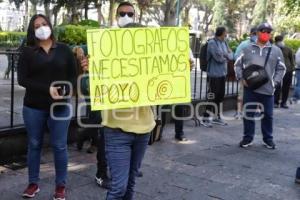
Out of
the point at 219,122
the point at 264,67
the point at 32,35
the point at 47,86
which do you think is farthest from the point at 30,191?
the point at 219,122

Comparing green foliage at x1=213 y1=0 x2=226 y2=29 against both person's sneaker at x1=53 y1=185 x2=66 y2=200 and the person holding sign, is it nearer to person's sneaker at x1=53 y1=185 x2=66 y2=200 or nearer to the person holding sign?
person's sneaker at x1=53 y1=185 x2=66 y2=200

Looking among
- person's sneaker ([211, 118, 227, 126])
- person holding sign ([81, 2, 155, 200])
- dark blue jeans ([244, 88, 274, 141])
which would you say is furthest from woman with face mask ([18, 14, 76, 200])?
person's sneaker ([211, 118, 227, 126])

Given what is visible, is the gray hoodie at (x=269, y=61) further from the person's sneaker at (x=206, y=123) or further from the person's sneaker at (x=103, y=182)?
the person's sneaker at (x=103, y=182)

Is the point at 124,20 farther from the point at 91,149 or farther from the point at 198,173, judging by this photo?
the point at 91,149

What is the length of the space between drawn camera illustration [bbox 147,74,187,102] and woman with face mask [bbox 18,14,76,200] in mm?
1094

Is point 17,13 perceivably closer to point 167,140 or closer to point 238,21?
point 238,21

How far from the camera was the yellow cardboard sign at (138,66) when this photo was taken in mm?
3512

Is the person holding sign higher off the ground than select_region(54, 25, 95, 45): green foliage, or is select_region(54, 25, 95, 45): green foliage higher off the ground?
select_region(54, 25, 95, 45): green foliage

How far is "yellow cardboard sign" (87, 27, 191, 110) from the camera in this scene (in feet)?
11.5

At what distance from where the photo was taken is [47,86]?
4.45m

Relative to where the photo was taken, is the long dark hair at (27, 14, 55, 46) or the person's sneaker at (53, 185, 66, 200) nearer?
the long dark hair at (27, 14, 55, 46)

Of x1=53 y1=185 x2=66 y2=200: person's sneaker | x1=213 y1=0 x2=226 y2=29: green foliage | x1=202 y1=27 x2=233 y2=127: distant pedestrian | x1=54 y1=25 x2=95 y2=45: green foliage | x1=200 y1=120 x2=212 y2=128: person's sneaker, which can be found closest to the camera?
x1=53 y1=185 x2=66 y2=200: person's sneaker

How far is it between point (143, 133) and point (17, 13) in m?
50.5

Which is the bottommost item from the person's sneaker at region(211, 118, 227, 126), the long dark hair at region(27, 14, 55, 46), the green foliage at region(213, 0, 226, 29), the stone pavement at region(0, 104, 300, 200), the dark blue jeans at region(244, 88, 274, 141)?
the stone pavement at region(0, 104, 300, 200)
